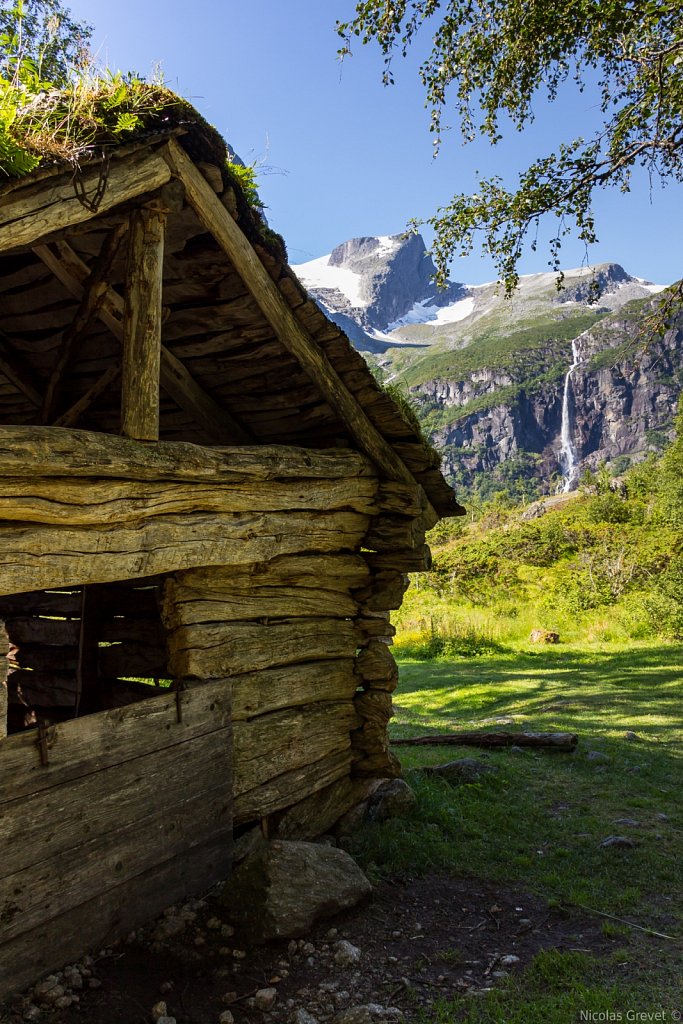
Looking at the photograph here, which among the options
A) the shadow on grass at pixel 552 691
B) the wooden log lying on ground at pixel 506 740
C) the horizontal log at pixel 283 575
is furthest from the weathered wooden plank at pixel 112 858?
the shadow on grass at pixel 552 691

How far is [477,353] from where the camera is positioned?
16150cm

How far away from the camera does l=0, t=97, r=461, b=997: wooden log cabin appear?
10.6 ft

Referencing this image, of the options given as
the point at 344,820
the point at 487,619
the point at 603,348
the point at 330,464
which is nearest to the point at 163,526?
the point at 330,464

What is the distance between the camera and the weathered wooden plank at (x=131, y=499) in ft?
10.1

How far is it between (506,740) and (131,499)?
586 cm

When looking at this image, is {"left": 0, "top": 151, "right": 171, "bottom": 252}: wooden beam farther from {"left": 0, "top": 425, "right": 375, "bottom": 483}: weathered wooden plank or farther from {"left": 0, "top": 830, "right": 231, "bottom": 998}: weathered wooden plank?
{"left": 0, "top": 830, "right": 231, "bottom": 998}: weathered wooden plank

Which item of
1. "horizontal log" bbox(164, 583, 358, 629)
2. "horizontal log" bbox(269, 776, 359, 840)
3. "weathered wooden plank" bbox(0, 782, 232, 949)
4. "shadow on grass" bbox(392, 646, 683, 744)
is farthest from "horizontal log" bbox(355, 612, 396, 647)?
Answer: "shadow on grass" bbox(392, 646, 683, 744)

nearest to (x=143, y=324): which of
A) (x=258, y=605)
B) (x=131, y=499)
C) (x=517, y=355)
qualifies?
(x=131, y=499)

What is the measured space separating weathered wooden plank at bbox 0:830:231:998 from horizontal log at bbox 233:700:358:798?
0.43 metres

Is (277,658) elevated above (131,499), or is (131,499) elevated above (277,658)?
(131,499)

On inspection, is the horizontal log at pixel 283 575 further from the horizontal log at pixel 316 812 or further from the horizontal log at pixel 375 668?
the horizontal log at pixel 316 812

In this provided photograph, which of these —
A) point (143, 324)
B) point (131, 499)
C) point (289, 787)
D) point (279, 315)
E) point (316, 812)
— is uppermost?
point (279, 315)

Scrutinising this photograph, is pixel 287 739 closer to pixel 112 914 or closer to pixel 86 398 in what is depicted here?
pixel 112 914

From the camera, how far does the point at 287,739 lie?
486cm
